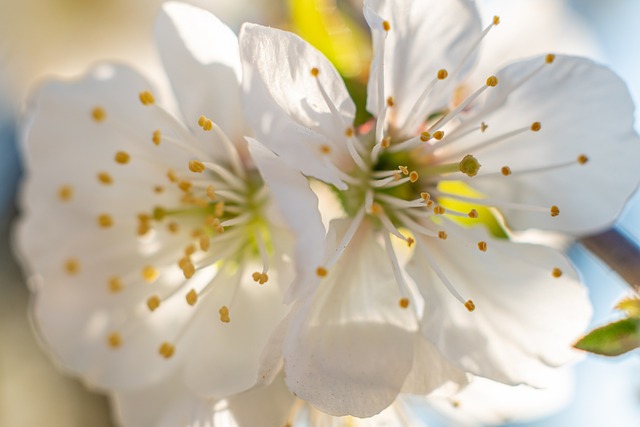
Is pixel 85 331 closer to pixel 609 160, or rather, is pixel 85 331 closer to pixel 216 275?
pixel 216 275

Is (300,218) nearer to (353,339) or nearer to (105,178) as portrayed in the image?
(353,339)

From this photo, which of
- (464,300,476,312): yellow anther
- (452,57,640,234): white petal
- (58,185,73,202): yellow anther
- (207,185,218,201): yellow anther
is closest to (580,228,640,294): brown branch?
(452,57,640,234): white petal

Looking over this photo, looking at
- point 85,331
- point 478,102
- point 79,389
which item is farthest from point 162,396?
point 79,389

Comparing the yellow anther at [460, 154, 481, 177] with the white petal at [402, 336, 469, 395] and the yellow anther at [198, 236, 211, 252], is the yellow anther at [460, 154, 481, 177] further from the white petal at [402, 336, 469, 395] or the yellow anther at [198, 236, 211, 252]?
the yellow anther at [198, 236, 211, 252]

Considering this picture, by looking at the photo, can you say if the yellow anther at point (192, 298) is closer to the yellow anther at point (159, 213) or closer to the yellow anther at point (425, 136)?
the yellow anther at point (159, 213)

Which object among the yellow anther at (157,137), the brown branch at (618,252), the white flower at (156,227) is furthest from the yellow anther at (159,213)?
the brown branch at (618,252)

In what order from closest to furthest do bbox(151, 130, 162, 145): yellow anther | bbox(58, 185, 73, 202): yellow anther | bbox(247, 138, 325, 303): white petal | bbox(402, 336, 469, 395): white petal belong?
bbox(247, 138, 325, 303): white petal < bbox(402, 336, 469, 395): white petal < bbox(151, 130, 162, 145): yellow anther < bbox(58, 185, 73, 202): yellow anther

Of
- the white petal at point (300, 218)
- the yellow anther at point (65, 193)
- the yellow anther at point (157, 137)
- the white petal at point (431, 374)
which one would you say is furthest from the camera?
the yellow anther at point (65, 193)
